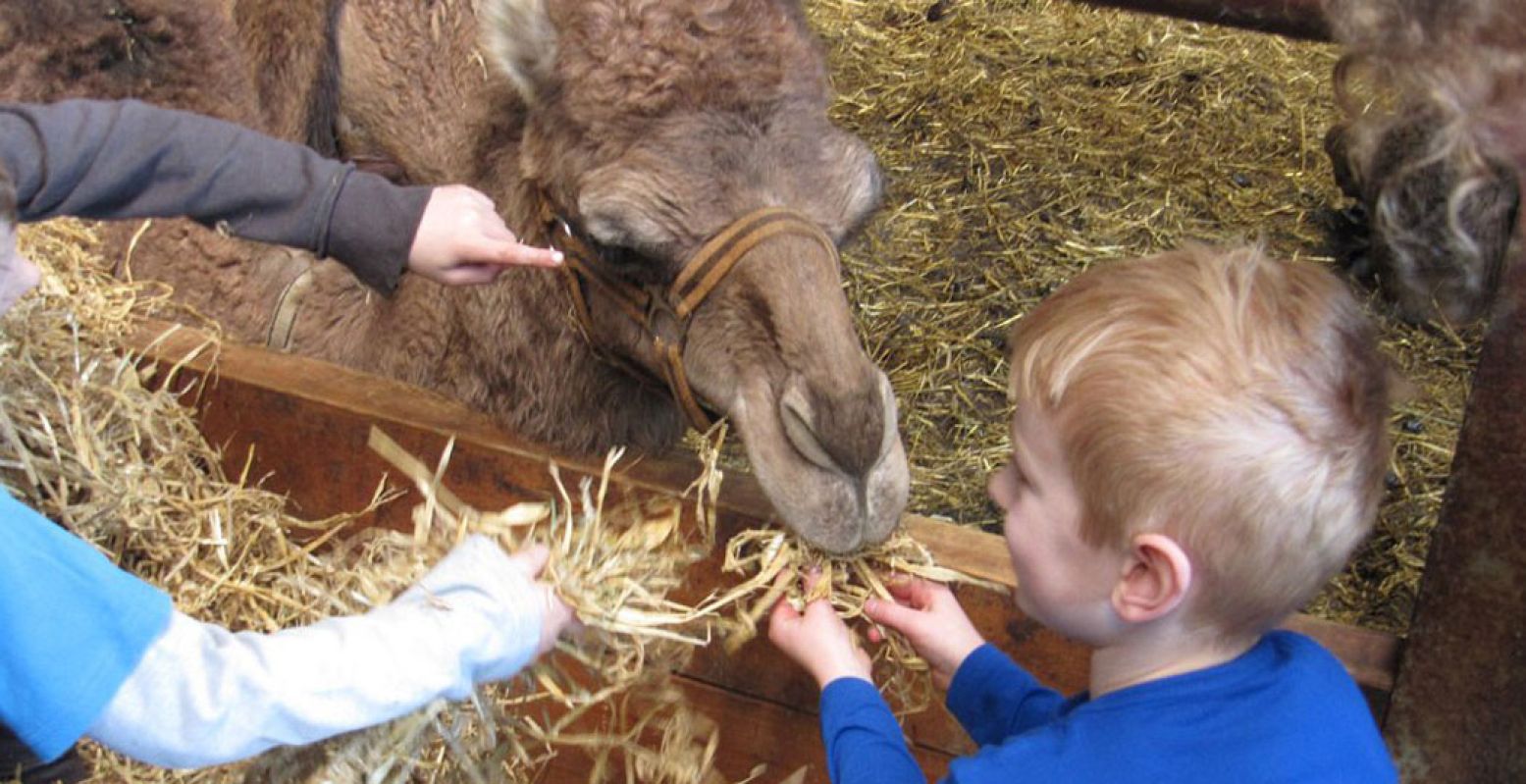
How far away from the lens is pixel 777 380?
7.95ft

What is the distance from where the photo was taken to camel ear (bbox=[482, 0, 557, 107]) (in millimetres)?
2701

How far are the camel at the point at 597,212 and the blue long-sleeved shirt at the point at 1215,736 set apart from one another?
0.55m

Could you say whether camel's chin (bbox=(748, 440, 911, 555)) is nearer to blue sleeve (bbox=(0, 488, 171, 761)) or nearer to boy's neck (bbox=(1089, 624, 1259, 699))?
boy's neck (bbox=(1089, 624, 1259, 699))

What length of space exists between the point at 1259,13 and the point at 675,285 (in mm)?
1133

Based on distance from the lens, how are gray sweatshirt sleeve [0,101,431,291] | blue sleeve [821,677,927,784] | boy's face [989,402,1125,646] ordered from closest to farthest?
boy's face [989,402,1125,646]
blue sleeve [821,677,927,784]
gray sweatshirt sleeve [0,101,431,291]

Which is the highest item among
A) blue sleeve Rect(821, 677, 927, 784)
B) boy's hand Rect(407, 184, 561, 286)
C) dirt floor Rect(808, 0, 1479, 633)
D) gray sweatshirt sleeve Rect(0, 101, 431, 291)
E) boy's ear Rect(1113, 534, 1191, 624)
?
gray sweatshirt sleeve Rect(0, 101, 431, 291)

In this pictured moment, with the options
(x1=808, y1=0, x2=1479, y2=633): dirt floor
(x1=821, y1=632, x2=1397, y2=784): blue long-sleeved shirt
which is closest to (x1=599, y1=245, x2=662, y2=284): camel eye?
(x1=821, y1=632, x2=1397, y2=784): blue long-sleeved shirt

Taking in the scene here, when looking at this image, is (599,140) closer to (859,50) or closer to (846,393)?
(846,393)

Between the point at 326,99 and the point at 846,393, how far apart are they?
1966 mm

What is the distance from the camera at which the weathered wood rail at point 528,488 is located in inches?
92.7

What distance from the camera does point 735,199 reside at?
2.52 m

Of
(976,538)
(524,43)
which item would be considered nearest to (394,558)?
(976,538)

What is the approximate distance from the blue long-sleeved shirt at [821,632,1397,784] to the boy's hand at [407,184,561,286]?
990mm

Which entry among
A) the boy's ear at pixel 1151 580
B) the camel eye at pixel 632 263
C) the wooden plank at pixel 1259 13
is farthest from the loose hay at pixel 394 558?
the wooden plank at pixel 1259 13
